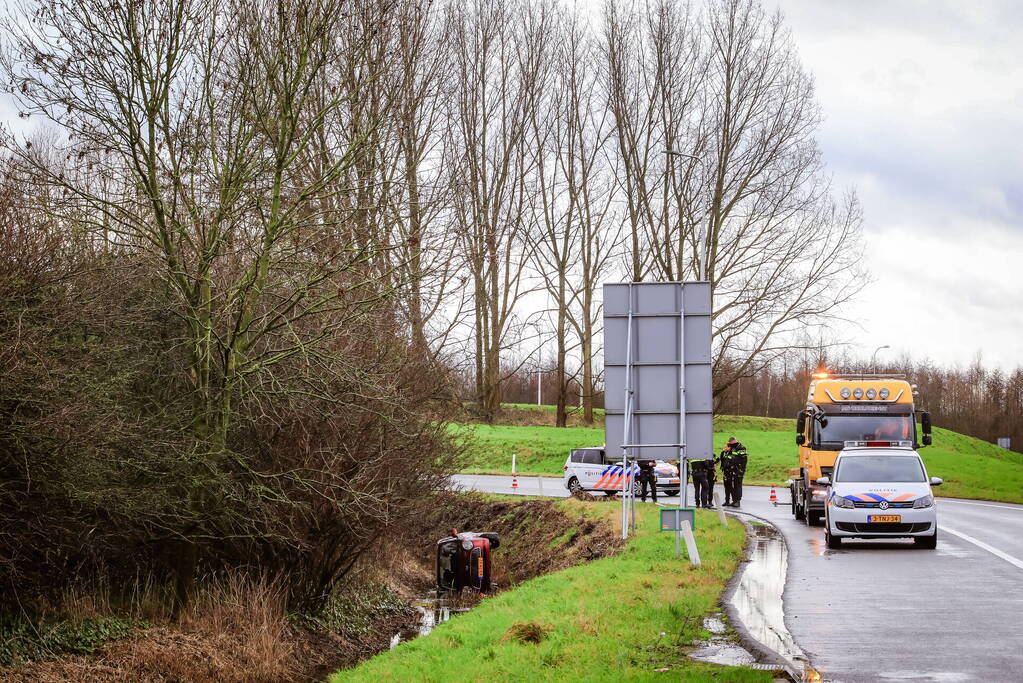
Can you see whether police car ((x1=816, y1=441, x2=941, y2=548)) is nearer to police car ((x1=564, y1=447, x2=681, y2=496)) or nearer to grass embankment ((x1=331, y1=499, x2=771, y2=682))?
grass embankment ((x1=331, y1=499, x2=771, y2=682))

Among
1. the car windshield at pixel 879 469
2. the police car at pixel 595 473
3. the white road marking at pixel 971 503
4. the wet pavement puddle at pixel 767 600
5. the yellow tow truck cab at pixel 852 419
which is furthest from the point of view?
the police car at pixel 595 473

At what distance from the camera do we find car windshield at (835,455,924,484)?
20484mm

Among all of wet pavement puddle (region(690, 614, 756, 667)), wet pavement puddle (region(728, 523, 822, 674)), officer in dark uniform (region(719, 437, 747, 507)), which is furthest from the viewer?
officer in dark uniform (region(719, 437, 747, 507))

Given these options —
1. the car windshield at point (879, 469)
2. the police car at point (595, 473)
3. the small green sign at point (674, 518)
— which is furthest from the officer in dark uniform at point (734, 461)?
the small green sign at point (674, 518)

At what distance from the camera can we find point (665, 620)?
12023 millimetres

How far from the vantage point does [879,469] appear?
20766mm

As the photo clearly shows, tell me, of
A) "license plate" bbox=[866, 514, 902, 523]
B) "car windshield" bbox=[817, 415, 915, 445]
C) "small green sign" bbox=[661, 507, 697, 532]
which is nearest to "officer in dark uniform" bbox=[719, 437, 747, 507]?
"car windshield" bbox=[817, 415, 915, 445]

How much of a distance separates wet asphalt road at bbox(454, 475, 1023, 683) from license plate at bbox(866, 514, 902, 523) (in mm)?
564

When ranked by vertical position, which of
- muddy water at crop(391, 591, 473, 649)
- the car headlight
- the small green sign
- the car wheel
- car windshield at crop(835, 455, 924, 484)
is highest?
car windshield at crop(835, 455, 924, 484)

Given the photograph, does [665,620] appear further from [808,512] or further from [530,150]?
[530,150]

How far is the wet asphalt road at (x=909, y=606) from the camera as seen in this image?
9594 millimetres

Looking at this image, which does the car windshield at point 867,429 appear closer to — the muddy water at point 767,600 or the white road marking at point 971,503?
the muddy water at point 767,600

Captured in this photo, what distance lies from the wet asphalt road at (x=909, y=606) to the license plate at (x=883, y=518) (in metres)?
0.56

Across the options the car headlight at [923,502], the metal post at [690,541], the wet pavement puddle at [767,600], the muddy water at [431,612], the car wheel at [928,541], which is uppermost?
the car headlight at [923,502]
